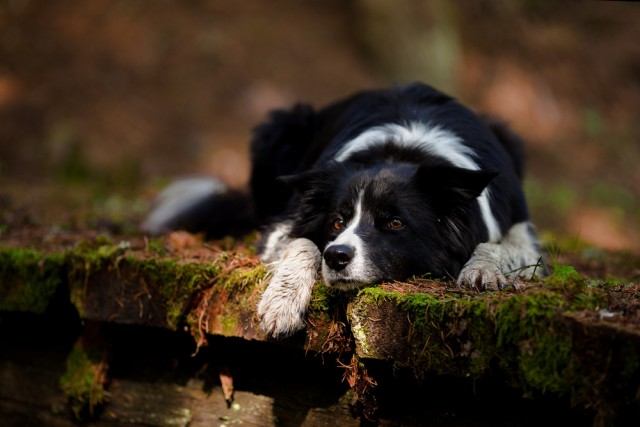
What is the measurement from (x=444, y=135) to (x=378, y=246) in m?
1.28

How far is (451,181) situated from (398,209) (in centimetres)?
34

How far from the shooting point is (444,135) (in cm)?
458

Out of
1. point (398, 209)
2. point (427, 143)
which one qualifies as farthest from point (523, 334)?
point (427, 143)

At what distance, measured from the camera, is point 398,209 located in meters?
3.86

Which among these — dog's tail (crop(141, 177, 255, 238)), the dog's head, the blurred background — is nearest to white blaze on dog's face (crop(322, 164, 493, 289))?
the dog's head

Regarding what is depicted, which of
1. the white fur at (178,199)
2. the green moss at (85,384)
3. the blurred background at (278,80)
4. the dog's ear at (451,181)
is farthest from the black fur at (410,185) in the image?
the blurred background at (278,80)

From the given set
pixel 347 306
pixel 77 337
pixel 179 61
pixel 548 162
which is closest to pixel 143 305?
pixel 77 337

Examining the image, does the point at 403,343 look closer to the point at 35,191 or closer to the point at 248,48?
the point at 35,191

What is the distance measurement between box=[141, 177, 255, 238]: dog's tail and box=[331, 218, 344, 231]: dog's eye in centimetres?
177

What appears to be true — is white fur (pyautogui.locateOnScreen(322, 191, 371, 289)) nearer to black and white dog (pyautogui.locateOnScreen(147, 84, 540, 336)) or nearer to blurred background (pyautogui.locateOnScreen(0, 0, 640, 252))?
black and white dog (pyautogui.locateOnScreen(147, 84, 540, 336))

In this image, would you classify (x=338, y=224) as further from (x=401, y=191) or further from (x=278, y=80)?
(x=278, y=80)

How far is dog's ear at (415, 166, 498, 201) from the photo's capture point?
3.70 meters

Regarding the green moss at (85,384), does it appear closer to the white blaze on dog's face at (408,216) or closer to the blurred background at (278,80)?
the white blaze on dog's face at (408,216)

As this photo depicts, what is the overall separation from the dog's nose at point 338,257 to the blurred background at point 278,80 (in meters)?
6.96
